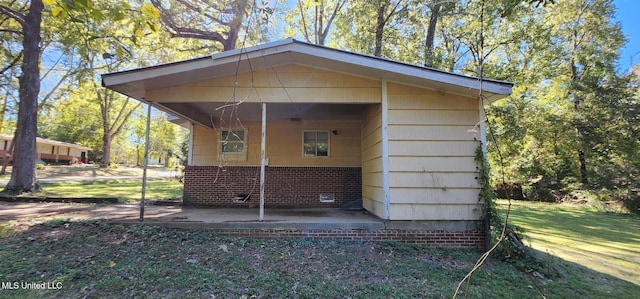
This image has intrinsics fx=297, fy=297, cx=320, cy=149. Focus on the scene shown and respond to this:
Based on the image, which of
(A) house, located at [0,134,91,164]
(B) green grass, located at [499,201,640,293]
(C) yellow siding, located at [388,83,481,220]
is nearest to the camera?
(B) green grass, located at [499,201,640,293]

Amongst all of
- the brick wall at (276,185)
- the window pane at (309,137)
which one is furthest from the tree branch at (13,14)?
the window pane at (309,137)

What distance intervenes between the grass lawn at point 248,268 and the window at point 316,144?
11.6ft

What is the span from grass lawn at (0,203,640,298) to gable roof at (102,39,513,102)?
8.87 feet

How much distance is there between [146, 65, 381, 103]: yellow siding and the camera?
5.69 meters

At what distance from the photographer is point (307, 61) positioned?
18.5 feet

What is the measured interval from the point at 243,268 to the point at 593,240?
26.4 feet

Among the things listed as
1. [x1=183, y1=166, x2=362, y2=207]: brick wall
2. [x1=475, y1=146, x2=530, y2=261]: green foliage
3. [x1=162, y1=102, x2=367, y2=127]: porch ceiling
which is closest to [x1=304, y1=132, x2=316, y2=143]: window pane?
[x1=162, y1=102, x2=367, y2=127]: porch ceiling

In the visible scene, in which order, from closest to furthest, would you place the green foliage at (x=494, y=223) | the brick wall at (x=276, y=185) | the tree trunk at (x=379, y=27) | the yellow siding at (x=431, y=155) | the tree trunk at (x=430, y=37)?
the green foliage at (x=494, y=223) → the yellow siding at (x=431, y=155) → the brick wall at (x=276, y=185) → the tree trunk at (x=430, y=37) → the tree trunk at (x=379, y=27)

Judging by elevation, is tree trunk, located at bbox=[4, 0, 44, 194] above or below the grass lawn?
above

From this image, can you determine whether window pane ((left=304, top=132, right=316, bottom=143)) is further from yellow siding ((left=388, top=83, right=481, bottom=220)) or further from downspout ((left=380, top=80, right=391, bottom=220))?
yellow siding ((left=388, top=83, right=481, bottom=220))

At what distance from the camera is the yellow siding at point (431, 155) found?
5371 millimetres

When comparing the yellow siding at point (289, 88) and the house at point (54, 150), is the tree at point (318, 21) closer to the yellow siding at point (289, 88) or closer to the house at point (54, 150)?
the yellow siding at point (289, 88)

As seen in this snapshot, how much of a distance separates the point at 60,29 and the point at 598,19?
82.6ft

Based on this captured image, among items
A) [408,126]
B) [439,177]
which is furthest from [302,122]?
[439,177]
